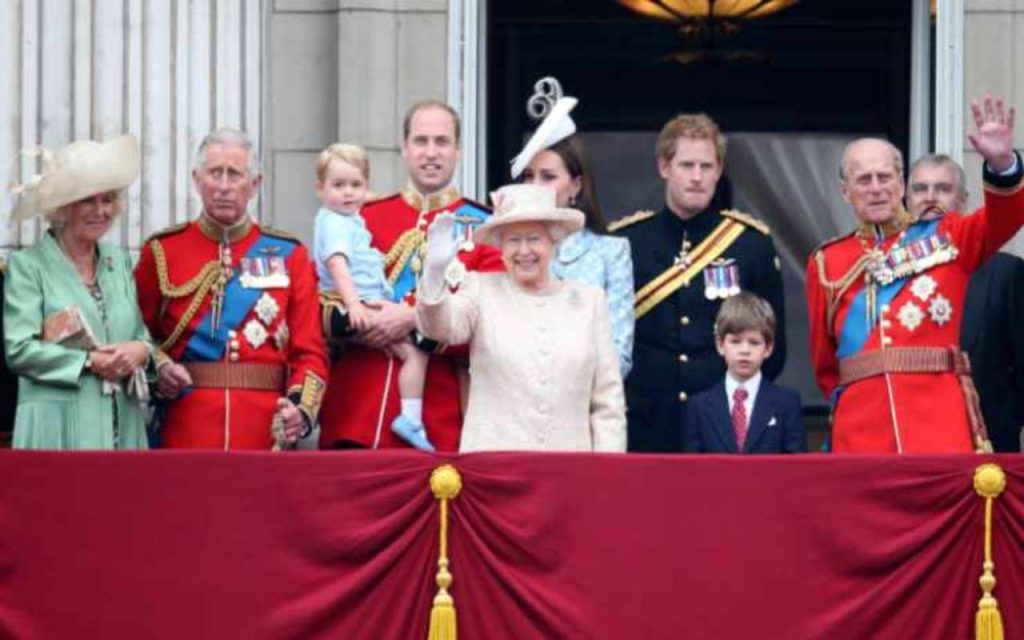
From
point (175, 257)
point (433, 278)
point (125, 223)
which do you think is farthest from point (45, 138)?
point (433, 278)

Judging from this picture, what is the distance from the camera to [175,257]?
14.9 metres

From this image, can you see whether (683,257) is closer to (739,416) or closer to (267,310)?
(739,416)

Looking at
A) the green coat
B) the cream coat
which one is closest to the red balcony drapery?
the cream coat

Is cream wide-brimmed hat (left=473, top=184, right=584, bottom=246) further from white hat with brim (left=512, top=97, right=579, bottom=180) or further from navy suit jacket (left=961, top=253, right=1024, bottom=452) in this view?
navy suit jacket (left=961, top=253, right=1024, bottom=452)

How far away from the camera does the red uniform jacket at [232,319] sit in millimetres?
14617

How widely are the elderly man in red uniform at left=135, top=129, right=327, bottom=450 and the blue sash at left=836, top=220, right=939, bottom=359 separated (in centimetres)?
197

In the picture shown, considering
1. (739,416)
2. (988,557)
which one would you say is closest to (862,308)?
(739,416)

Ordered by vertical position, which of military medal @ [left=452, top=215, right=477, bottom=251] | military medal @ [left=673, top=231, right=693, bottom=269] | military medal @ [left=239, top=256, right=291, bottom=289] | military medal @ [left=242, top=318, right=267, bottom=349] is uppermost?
military medal @ [left=452, top=215, right=477, bottom=251]

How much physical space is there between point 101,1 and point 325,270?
2.69 m

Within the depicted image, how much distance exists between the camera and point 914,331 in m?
14.5

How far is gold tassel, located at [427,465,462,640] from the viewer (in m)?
13.4

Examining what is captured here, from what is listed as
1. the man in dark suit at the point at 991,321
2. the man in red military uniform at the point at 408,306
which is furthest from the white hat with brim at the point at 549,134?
the man in dark suit at the point at 991,321

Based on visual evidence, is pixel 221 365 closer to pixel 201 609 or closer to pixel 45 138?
pixel 201 609

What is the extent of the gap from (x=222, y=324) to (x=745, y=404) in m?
2.00
